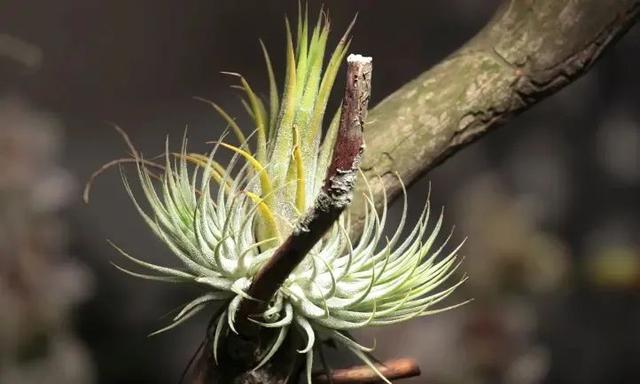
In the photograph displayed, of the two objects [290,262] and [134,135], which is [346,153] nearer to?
[290,262]

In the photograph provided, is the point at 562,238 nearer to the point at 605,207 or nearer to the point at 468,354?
the point at 605,207

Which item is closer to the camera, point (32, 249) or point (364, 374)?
point (364, 374)

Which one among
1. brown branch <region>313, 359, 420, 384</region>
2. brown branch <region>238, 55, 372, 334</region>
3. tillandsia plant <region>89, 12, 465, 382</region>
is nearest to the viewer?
brown branch <region>238, 55, 372, 334</region>

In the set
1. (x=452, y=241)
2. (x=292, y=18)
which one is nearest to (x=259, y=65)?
(x=292, y=18)

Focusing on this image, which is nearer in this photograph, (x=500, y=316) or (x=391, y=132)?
(x=391, y=132)

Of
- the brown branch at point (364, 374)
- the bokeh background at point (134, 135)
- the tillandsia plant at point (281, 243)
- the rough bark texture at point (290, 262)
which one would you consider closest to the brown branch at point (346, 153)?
the rough bark texture at point (290, 262)

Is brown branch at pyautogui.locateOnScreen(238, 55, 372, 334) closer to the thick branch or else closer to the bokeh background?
the thick branch

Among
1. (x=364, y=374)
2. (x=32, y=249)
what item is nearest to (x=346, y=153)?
Answer: (x=364, y=374)

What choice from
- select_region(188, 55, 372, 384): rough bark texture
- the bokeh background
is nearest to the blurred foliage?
the bokeh background
